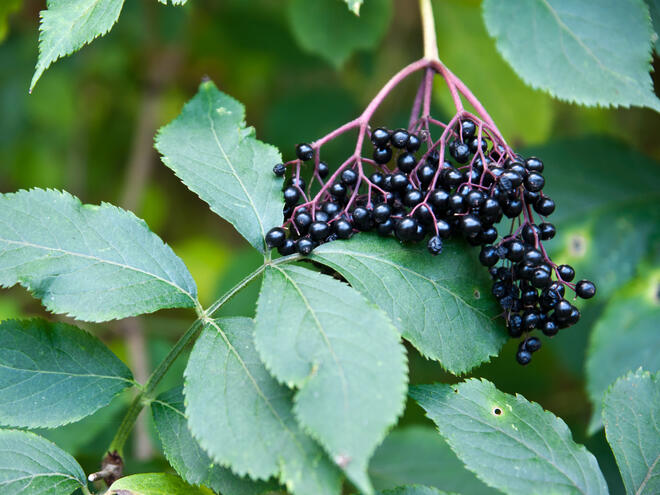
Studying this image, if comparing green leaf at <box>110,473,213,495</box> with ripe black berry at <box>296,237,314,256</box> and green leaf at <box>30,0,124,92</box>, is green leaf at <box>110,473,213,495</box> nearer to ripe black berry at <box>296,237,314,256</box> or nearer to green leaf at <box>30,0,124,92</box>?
ripe black berry at <box>296,237,314,256</box>

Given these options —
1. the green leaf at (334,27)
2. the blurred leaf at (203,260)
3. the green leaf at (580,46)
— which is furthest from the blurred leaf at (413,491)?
the blurred leaf at (203,260)

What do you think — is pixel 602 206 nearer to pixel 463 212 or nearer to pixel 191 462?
pixel 463 212

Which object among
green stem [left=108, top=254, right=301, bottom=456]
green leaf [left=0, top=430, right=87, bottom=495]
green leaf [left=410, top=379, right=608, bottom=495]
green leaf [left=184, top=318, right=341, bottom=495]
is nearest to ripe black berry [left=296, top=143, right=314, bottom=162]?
green stem [left=108, top=254, right=301, bottom=456]

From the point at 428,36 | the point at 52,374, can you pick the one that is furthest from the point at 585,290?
the point at 52,374

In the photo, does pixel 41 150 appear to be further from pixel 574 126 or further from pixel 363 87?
pixel 574 126

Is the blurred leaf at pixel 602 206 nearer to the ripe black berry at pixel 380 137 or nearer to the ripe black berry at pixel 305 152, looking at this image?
the ripe black berry at pixel 380 137

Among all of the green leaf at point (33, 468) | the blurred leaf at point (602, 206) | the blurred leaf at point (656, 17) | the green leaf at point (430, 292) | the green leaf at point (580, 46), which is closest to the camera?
the green leaf at point (33, 468)

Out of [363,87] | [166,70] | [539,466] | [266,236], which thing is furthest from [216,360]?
[363,87]

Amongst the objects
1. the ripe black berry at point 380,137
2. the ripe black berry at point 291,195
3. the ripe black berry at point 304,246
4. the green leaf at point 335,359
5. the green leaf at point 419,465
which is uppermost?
the ripe black berry at point 380,137
